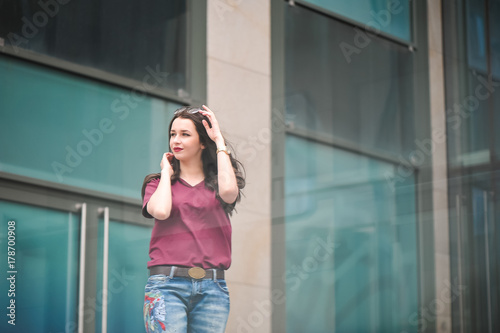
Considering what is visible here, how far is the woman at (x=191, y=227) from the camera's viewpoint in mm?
4434

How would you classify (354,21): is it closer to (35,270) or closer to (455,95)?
(455,95)

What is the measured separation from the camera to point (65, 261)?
5262mm

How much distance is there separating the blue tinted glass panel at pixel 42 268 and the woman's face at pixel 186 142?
1.05m

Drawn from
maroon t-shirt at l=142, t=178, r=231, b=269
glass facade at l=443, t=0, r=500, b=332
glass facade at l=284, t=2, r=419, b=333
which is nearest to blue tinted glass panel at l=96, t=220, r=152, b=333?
maroon t-shirt at l=142, t=178, r=231, b=269

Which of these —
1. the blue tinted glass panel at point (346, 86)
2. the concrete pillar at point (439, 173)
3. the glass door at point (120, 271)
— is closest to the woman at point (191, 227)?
the glass door at point (120, 271)

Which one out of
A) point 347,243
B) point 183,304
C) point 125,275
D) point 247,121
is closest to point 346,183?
point 347,243

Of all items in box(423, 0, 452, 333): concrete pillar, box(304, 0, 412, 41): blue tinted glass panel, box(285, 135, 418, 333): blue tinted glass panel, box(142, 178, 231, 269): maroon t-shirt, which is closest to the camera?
box(142, 178, 231, 269): maroon t-shirt

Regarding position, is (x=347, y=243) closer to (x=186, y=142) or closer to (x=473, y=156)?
(x=473, y=156)

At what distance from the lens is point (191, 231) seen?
4625 mm

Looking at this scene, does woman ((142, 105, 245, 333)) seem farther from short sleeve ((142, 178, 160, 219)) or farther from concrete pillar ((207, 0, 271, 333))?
concrete pillar ((207, 0, 271, 333))

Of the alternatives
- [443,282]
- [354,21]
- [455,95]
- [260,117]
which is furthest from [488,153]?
[260,117]

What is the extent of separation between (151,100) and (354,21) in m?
2.15

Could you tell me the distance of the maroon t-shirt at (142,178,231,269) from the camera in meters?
4.55

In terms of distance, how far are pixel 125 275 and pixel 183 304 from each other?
45.7 inches
